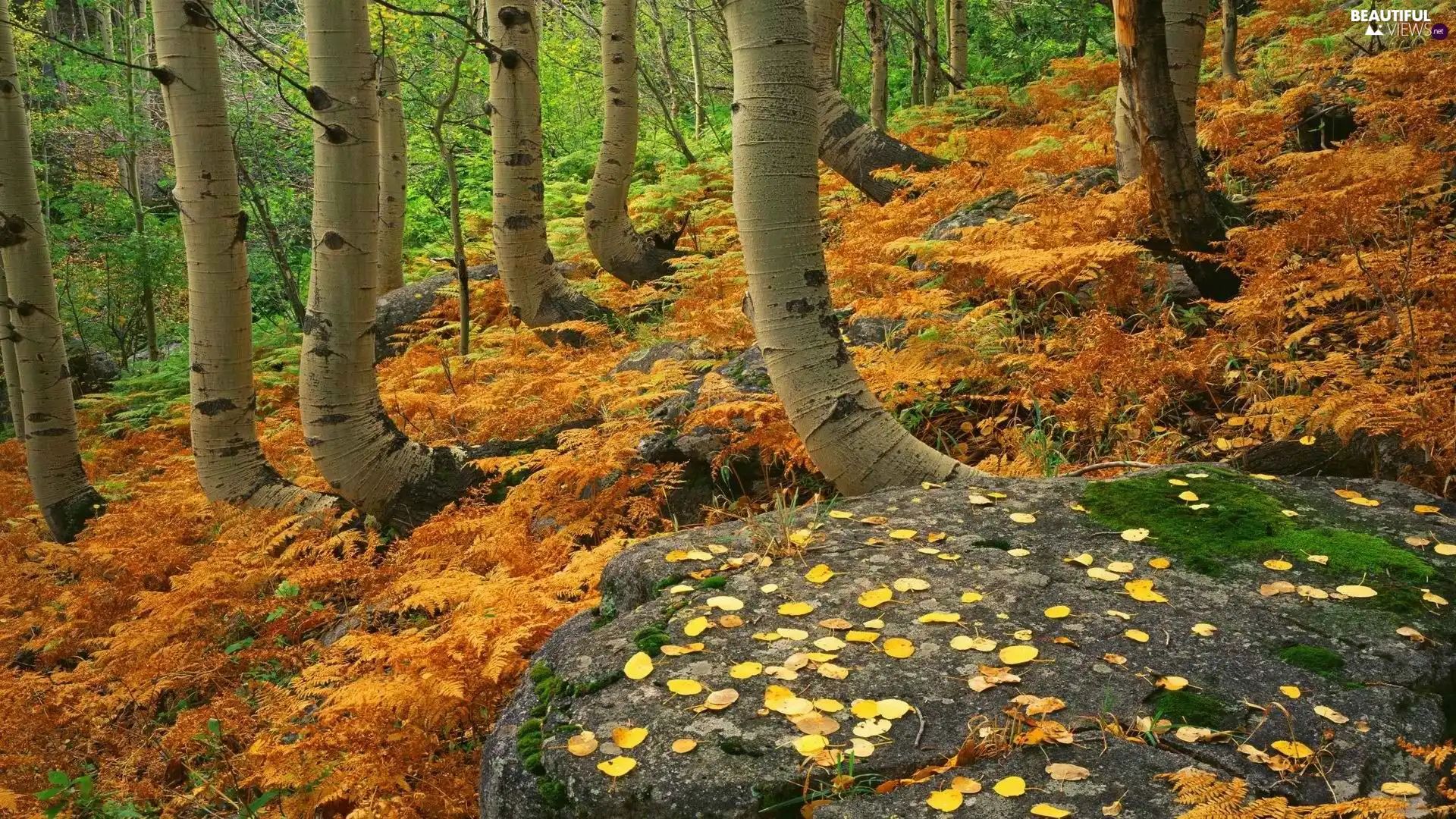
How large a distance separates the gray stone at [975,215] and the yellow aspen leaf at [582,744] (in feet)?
17.1

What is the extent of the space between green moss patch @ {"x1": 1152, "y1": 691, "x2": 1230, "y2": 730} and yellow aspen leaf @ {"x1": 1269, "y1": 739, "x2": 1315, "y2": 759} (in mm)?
105

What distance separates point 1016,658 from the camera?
220cm

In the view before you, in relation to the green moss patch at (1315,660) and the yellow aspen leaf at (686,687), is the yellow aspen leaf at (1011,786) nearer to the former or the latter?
the yellow aspen leaf at (686,687)

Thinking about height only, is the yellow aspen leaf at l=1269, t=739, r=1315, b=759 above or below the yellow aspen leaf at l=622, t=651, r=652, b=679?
below

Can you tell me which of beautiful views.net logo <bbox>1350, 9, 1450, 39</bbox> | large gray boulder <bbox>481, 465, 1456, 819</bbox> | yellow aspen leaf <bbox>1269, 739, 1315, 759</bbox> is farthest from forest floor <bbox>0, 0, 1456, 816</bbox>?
yellow aspen leaf <bbox>1269, 739, 1315, 759</bbox>

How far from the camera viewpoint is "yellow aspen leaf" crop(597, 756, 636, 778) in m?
1.91

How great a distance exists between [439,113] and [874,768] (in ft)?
19.6

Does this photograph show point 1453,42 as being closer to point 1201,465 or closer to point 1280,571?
point 1201,465

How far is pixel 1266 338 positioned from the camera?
440cm

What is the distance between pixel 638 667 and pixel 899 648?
675 millimetres

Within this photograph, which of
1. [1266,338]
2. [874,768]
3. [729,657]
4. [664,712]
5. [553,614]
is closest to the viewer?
[874,768]

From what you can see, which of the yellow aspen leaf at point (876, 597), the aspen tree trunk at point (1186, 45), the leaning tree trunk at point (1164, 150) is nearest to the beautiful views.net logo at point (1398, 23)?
the aspen tree trunk at point (1186, 45)

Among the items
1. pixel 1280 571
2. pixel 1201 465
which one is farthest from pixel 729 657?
A: pixel 1201 465

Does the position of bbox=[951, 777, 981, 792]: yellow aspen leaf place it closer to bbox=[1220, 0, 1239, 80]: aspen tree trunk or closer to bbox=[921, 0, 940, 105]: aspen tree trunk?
bbox=[1220, 0, 1239, 80]: aspen tree trunk
